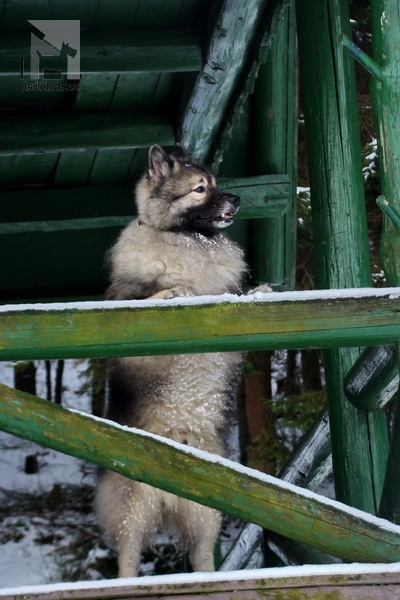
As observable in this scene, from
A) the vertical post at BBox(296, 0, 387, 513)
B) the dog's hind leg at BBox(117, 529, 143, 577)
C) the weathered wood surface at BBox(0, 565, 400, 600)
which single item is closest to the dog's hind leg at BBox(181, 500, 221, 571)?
the dog's hind leg at BBox(117, 529, 143, 577)

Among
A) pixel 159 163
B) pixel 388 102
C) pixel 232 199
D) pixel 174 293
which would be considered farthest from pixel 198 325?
pixel 159 163

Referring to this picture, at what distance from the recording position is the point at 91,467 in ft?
37.0

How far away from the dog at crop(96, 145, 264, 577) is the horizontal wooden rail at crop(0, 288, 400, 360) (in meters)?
0.99

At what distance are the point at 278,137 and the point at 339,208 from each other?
6.26 ft

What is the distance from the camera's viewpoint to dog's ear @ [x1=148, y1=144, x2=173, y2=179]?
553cm

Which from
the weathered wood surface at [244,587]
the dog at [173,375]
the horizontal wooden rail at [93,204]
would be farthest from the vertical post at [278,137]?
the weathered wood surface at [244,587]

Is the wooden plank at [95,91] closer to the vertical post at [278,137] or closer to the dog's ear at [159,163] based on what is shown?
the dog's ear at [159,163]

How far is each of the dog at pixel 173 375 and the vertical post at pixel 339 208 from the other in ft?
1.62

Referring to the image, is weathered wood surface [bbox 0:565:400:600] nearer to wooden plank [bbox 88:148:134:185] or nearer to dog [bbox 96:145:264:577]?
dog [bbox 96:145:264:577]

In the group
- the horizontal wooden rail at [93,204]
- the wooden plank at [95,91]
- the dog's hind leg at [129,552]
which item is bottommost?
the dog's hind leg at [129,552]

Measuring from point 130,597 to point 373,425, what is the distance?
2.02m

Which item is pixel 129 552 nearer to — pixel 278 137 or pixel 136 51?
pixel 136 51

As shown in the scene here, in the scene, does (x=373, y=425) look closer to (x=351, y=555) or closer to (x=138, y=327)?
(x=351, y=555)

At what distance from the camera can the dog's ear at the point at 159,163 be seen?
5529 millimetres
